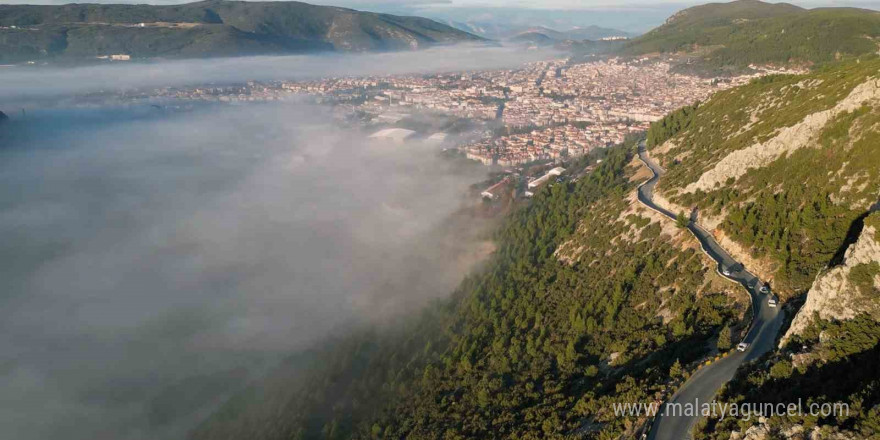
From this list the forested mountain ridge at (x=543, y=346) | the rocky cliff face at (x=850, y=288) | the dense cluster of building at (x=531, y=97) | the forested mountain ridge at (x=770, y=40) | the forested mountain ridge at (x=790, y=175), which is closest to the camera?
the rocky cliff face at (x=850, y=288)

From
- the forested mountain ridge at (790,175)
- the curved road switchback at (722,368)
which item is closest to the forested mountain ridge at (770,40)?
the forested mountain ridge at (790,175)

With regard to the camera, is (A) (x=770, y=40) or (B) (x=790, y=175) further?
(A) (x=770, y=40)

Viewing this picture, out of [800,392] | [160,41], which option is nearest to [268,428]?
[800,392]

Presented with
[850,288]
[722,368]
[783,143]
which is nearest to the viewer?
[850,288]

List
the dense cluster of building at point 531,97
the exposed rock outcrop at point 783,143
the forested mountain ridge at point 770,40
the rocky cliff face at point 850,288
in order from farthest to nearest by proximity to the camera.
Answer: the forested mountain ridge at point 770,40, the dense cluster of building at point 531,97, the exposed rock outcrop at point 783,143, the rocky cliff face at point 850,288

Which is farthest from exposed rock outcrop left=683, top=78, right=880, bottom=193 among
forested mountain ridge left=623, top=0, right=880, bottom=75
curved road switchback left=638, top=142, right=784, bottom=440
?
forested mountain ridge left=623, top=0, right=880, bottom=75

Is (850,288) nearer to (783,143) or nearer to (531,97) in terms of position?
(783,143)

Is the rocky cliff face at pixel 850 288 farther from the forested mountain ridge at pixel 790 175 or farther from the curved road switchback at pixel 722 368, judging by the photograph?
the forested mountain ridge at pixel 790 175

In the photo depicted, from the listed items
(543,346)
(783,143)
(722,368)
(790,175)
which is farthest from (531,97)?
(722,368)

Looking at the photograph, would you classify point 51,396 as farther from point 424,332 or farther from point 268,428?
point 424,332
